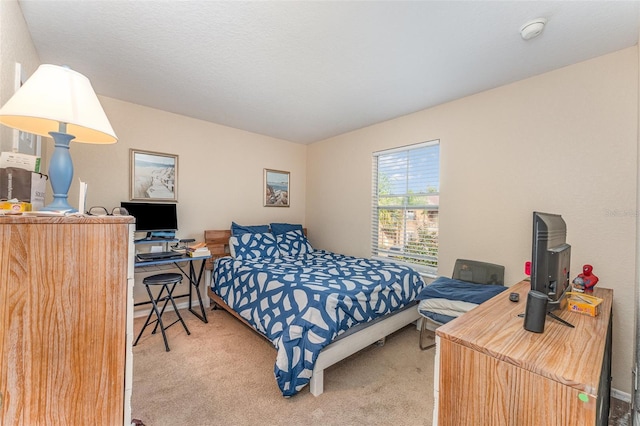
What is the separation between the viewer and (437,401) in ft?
3.37

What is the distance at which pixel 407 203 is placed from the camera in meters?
3.23

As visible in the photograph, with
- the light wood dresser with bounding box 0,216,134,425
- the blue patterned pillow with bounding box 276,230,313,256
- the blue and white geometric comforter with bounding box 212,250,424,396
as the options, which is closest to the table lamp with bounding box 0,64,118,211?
the light wood dresser with bounding box 0,216,134,425

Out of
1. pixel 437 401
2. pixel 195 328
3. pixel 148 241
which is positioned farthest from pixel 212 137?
pixel 437 401

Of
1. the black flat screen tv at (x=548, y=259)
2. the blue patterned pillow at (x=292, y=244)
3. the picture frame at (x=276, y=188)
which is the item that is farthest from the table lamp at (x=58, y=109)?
the picture frame at (x=276, y=188)

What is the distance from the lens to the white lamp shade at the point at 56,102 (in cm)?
94

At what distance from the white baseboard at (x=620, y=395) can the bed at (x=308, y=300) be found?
4.69ft

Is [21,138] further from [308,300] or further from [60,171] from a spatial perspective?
[308,300]

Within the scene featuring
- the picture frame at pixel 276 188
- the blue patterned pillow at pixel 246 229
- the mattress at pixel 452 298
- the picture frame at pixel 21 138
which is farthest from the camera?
the picture frame at pixel 276 188

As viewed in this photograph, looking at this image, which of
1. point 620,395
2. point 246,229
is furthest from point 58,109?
point 620,395

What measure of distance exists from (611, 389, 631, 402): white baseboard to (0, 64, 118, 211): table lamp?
140 inches

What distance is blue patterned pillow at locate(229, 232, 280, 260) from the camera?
3.24 meters

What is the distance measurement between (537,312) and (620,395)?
5.57ft

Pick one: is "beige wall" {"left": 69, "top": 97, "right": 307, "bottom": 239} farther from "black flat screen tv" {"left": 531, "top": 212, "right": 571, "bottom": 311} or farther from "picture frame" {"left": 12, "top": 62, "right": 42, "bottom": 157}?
"black flat screen tv" {"left": 531, "top": 212, "right": 571, "bottom": 311}

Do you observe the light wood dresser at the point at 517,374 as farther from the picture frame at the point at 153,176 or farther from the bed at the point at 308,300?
the picture frame at the point at 153,176
